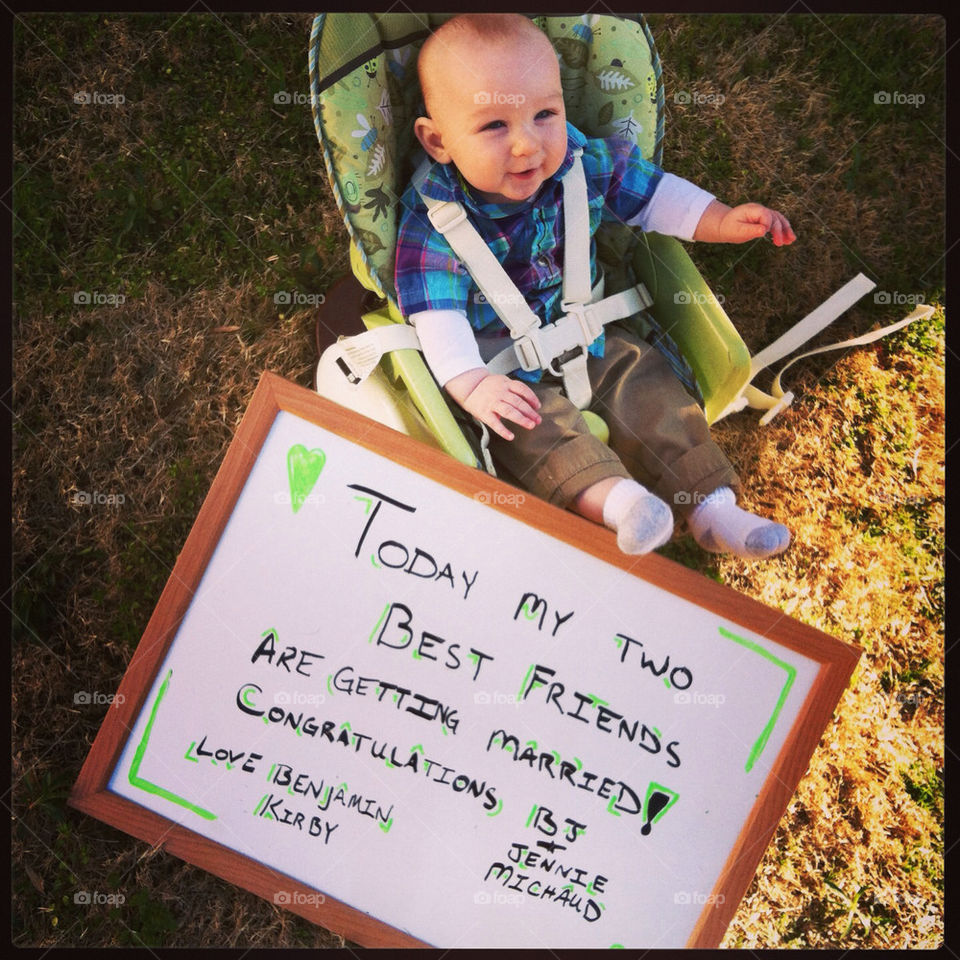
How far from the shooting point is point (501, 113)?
101cm

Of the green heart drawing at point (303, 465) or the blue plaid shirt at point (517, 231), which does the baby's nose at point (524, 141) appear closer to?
the blue plaid shirt at point (517, 231)

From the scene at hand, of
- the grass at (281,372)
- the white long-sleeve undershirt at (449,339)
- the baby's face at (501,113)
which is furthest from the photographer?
the grass at (281,372)

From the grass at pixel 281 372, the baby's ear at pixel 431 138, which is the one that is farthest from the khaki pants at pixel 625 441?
the baby's ear at pixel 431 138

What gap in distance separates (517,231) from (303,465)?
0.42 meters

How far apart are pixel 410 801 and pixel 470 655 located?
0.20 meters

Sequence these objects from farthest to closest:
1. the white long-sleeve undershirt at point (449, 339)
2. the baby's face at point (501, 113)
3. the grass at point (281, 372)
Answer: the grass at point (281, 372), the white long-sleeve undershirt at point (449, 339), the baby's face at point (501, 113)

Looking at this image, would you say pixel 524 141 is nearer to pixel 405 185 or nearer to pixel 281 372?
pixel 405 185

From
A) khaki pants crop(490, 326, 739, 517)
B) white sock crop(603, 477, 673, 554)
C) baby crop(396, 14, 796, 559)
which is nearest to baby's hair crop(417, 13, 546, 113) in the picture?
baby crop(396, 14, 796, 559)

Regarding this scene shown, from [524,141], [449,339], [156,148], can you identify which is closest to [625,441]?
[449,339]

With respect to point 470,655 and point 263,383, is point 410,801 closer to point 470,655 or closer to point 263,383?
point 470,655

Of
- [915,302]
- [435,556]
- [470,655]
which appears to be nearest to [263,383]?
[435,556]

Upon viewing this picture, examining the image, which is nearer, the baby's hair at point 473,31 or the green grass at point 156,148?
the baby's hair at point 473,31

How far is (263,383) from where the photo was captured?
998 mm

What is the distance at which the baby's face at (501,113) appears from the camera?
100 centimetres
